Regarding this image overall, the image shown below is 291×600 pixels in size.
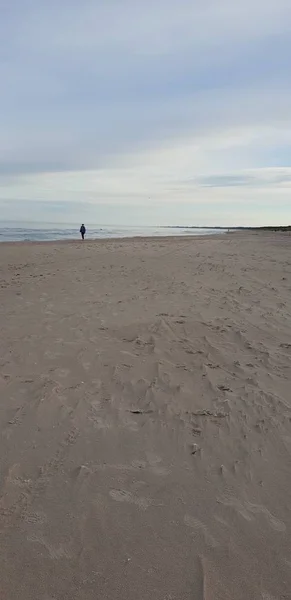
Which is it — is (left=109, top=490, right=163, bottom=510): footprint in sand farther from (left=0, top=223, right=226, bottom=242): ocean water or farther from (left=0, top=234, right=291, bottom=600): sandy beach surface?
(left=0, top=223, right=226, bottom=242): ocean water

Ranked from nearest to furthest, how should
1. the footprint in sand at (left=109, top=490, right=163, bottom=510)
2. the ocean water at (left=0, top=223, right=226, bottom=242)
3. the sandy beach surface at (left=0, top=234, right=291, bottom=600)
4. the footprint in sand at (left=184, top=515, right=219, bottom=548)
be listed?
the sandy beach surface at (left=0, top=234, right=291, bottom=600), the footprint in sand at (left=184, top=515, right=219, bottom=548), the footprint in sand at (left=109, top=490, right=163, bottom=510), the ocean water at (left=0, top=223, right=226, bottom=242)

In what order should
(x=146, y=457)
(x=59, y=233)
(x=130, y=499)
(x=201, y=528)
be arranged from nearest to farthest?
1. (x=201, y=528)
2. (x=130, y=499)
3. (x=146, y=457)
4. (x=59, y=233)

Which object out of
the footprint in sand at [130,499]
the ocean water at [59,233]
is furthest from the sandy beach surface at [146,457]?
the ocean water at [59,233]

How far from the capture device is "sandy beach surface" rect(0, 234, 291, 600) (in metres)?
2.45

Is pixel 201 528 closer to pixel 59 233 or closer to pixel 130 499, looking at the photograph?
pixel 130 499

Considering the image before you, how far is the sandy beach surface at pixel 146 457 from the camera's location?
245 centimetres

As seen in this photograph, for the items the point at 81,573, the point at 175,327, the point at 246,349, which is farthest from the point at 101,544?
the point at 175,327

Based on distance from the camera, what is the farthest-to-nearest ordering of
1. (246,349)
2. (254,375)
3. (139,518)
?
(246,349)
(254,375)
(139,518)

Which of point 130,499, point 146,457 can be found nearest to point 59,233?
point 146,457

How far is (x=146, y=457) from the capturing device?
355 cm

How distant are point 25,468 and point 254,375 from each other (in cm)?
308

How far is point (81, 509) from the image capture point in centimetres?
293

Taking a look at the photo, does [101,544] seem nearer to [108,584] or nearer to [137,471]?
[108,584]

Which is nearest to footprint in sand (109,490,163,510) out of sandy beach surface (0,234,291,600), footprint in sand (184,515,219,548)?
sandy beach surface (0,234,291,600)
